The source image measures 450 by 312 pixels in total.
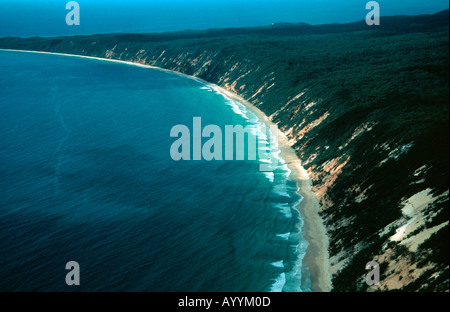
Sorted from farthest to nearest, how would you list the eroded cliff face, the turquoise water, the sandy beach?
the turquoise water
the sandy beach
the eroded cliff face

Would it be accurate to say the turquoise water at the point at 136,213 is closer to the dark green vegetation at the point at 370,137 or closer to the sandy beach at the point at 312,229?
the sandy beach at the point at 312,229

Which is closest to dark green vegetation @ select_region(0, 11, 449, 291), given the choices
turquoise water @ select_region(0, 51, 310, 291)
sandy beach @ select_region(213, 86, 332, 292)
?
sandy beach @ select_region(213, 86, 332, 292)

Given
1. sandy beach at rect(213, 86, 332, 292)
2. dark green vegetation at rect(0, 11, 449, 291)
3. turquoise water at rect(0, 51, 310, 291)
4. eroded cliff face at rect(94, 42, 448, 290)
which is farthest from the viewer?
turquoise water at rect(0, 51, 310, 291)

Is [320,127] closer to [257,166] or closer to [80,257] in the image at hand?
[257,166]

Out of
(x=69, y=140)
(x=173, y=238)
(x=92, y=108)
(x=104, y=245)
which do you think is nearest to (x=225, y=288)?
(x=173, y=238)

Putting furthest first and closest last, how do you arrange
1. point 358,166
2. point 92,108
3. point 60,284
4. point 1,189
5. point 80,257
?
point 92,108 < point 1,189 < point 358,166 < point 80,257 < point 60,284

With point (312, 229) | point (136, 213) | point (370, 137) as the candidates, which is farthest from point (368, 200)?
point (136, 213)

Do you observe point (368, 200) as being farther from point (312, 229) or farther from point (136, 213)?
point (136, 213)

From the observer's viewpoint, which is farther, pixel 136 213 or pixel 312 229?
pixel 136 213

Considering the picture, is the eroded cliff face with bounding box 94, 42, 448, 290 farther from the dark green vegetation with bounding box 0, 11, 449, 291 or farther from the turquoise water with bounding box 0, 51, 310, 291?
the turquoise water with bounding box 0, 51, 310, 291
